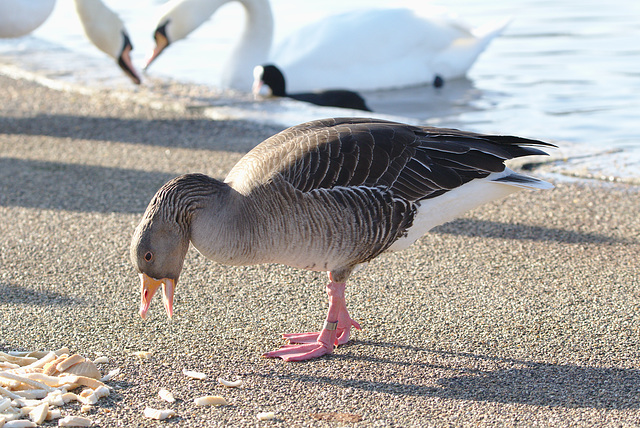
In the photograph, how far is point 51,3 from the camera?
9453 millimetres

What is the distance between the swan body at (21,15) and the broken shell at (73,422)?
6852mm

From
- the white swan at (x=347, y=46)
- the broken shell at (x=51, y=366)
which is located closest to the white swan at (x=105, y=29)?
the white swan at (x=347, y=46)

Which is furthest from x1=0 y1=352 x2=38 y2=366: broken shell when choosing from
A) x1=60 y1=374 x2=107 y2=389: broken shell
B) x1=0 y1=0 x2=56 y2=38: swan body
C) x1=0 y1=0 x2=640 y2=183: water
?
x1=0 y1=0 x2=56 y2=38: swan body

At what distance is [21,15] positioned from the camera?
9.12 meters

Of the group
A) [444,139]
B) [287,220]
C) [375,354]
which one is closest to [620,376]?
[375,354]

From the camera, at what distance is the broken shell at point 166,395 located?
3.77 metres

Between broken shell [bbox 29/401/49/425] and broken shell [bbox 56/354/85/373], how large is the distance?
29 cm

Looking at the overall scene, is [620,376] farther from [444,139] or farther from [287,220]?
[287,220]

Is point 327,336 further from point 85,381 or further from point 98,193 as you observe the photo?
point 98,193

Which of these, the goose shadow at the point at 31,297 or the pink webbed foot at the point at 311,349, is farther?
the goose shadow at the point at 31,297

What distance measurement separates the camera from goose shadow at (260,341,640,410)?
3775 millimetres

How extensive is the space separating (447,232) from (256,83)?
16.1ft

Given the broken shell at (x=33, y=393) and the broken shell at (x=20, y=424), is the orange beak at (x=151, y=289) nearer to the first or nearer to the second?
the broken shell at (x=33, y=393)

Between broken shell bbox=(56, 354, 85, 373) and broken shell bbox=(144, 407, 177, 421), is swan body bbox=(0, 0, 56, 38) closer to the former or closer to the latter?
broken shell bbox=(56, 354, 85, 373)
